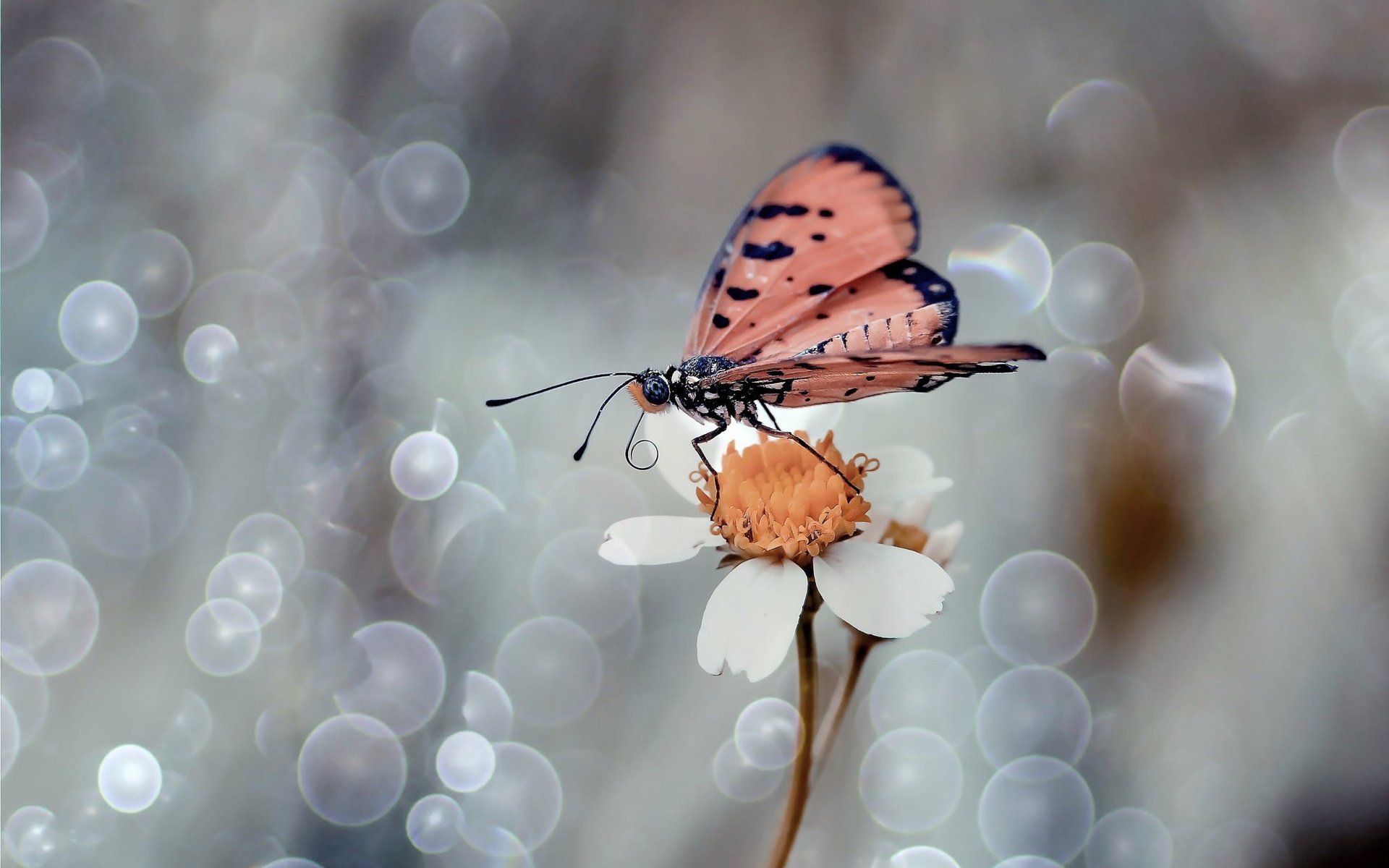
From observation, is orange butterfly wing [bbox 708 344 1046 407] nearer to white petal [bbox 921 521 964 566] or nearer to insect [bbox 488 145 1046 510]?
insect [bbox 488 145 1046 510]

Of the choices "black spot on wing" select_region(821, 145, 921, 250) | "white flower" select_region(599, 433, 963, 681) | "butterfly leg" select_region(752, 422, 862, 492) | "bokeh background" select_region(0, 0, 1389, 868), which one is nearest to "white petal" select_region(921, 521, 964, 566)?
"white flower" select_region(599, 433, 963, 681)

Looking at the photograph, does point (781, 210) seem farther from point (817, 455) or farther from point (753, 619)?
point (753, 619)

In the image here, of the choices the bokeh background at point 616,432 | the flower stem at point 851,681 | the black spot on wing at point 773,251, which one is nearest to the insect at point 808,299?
the black spot on wing at point 773,251

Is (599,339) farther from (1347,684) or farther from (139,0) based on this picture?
(1347,684)

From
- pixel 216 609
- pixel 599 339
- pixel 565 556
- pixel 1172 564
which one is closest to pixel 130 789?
pixel 216 609

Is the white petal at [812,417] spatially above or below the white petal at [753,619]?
above

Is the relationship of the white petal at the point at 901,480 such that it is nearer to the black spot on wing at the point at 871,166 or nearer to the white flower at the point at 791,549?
the white flower at the point at 791,549
